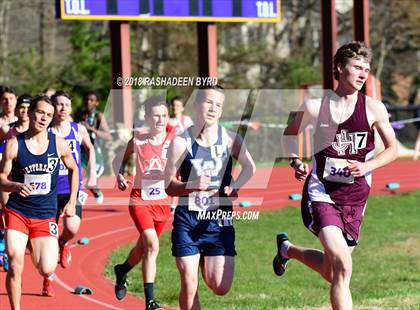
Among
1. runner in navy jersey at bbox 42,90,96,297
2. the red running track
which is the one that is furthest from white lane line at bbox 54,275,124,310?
runner in navy jersey at bbox 42,90,96,297

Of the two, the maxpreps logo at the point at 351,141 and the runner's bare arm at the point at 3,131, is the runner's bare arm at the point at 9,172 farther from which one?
the maxpreps logo at the point at 351,141

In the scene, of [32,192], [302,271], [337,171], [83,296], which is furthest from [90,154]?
[337,171]

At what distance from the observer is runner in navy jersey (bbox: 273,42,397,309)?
7.15 m

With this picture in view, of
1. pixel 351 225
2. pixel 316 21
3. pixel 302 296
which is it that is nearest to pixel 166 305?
pixel 302 296

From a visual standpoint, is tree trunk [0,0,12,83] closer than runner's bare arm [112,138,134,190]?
No

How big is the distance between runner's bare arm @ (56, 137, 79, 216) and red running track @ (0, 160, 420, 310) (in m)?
1.41

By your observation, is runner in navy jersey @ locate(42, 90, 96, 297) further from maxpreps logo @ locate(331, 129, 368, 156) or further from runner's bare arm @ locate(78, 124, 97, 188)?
maxpreps logo @ locate(331, 129, 368, 156)

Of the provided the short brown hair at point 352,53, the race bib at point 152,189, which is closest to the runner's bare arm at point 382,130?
the short brown hair at point 352,53

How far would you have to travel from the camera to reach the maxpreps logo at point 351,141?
7164 mm

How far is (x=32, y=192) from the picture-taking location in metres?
8.21

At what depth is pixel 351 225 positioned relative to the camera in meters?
7.25

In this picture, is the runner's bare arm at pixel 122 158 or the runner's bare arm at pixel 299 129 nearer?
the runner's bare arm at pixel 299 129

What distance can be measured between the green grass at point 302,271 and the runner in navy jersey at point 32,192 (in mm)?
2187

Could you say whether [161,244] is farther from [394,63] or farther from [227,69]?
[394,63]
